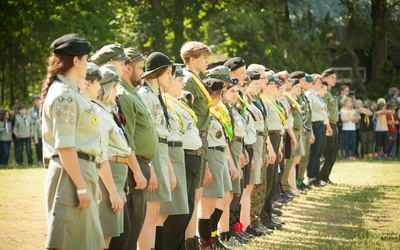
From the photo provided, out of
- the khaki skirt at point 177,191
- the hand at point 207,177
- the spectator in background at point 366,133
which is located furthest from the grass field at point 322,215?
the spectator in background at point 366,133

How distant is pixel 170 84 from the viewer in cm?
836

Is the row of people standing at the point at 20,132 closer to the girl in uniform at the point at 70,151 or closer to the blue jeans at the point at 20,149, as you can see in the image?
the blue jeans at the point at 20,149

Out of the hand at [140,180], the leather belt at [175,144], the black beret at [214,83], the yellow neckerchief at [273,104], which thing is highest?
the black beret at [214,83]

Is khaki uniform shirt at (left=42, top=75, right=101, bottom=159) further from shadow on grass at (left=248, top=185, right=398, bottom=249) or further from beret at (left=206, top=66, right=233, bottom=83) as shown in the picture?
shadow on grass at (left=248, top=185, right=398, bottom=249)

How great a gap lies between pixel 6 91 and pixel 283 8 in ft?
48.8

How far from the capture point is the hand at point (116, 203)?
654 cm

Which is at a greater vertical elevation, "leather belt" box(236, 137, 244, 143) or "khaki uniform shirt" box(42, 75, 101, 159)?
"khaki uniform shirt" box(42, 75, 101, 159)

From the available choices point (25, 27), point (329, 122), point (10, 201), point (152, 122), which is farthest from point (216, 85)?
point (25, 27)

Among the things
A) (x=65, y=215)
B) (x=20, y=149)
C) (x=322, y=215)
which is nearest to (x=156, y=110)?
(x=65, y=215)

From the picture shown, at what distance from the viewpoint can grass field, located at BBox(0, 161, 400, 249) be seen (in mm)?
10156

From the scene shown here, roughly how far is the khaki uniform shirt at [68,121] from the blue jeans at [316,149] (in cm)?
1207

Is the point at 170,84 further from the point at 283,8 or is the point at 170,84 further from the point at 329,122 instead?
the point at 283,8

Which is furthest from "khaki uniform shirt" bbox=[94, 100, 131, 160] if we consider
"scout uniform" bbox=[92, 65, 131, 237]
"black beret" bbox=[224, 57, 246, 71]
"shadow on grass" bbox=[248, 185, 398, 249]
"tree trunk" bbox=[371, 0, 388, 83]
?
"tree trunk" bbox=[371, 0, 388, 83]

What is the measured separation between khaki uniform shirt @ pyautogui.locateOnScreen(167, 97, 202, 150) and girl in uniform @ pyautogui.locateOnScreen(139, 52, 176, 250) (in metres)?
0.34
